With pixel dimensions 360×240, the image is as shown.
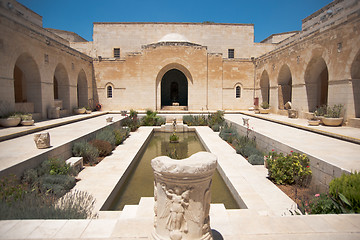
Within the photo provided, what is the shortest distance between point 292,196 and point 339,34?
9.29 m

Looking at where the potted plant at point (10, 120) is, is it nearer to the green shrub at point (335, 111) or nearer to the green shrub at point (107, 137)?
the green shrub at point (107, 137)

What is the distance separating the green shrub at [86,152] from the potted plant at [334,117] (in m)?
9.92

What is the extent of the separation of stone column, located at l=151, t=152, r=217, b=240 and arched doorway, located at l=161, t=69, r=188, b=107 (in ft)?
84.5

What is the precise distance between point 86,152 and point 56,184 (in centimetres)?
232

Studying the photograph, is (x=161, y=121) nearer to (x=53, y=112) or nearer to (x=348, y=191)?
(x=53, y=112)

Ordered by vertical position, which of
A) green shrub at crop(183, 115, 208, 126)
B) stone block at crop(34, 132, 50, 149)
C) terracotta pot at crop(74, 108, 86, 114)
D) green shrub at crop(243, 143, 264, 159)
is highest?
terracotta pot at crop(74, 108, 86, 114)

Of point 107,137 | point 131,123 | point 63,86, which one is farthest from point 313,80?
point 63,86

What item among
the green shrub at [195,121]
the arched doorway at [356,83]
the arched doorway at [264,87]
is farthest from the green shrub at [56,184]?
the arched doorway at [264,87]

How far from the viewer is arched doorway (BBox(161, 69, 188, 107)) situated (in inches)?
1109

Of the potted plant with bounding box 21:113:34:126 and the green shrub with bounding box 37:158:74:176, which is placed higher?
the potted plant with bounding box 21:113:34:126

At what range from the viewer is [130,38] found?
24.9 meters

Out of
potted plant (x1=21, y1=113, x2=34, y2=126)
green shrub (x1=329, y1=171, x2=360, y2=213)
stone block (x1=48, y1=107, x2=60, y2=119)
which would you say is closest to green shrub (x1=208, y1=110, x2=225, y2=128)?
stone block (x1=48, y1=107, x2=60, y2=119)

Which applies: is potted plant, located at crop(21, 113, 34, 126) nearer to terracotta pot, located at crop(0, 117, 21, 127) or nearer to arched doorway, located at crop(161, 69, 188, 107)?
terracotta pot, located at crop(0, 117, 21, 127)

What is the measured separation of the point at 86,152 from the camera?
7301 mm
